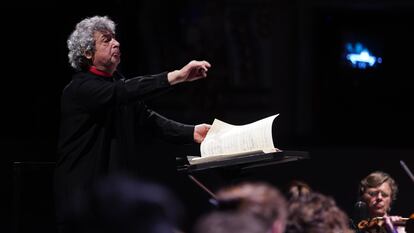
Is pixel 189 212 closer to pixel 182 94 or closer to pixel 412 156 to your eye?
pixel 182 94

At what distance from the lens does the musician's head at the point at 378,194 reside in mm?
4410

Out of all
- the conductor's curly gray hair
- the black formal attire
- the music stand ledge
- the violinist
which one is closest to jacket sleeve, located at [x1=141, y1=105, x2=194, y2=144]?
the black formal attire

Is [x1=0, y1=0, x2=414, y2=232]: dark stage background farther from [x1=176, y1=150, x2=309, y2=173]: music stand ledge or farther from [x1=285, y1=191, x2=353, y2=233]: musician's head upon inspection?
[x1=285, y1=191, x2=353, y2=233]: musician's head

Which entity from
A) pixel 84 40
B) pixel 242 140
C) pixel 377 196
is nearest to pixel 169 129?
pixel 84 40

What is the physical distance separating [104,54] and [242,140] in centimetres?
75

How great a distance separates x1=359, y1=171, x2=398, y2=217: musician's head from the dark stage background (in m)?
0.97

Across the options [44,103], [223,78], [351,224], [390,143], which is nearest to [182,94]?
[223,78]

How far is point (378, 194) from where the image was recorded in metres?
4.45

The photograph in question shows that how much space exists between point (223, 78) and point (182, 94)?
1.03ft

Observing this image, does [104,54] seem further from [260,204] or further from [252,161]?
[260,204]

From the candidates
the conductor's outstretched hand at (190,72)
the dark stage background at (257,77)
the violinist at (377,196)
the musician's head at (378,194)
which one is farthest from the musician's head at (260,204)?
the dark stage background at (257,77)

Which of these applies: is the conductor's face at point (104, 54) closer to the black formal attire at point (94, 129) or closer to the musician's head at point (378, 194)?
the black formal attire at point (94, 129)

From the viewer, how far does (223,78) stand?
6.19 m

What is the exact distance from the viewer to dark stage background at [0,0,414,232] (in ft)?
18.5
